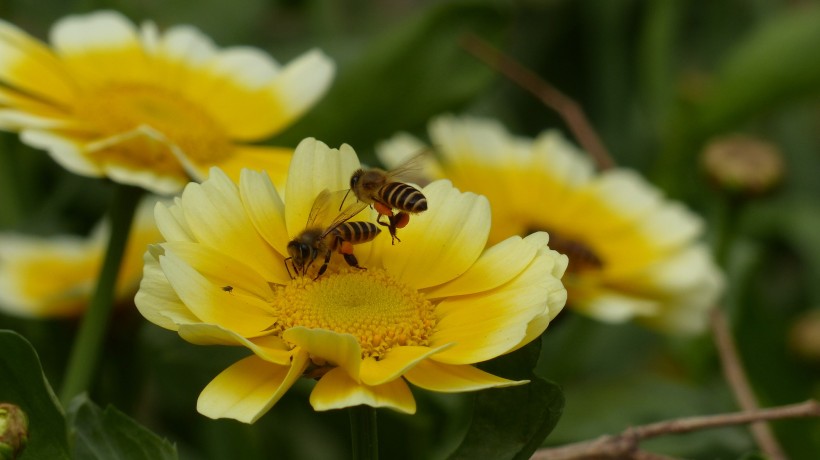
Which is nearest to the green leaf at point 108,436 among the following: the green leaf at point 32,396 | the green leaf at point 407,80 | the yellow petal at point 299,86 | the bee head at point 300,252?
the green leaf at point 32,396

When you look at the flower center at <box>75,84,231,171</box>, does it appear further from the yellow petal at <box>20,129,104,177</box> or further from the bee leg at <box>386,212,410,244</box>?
the bee leg at <box>386,212,410,244</box>

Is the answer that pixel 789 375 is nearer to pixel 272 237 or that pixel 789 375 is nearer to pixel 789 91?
pixel 789 91

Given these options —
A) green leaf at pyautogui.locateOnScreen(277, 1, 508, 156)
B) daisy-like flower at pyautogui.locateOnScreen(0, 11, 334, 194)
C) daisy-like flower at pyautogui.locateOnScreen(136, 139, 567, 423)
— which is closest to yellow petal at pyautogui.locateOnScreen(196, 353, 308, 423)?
daisy-like flower at pyautogui.locateOnScreen(136, 139, 567, 423)

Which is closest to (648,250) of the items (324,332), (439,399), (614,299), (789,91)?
(614,299)

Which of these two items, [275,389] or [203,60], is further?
[203,60]

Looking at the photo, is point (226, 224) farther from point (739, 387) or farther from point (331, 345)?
point (739, 387)
